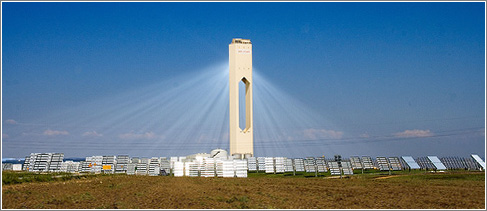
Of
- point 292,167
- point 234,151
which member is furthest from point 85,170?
point 292,167

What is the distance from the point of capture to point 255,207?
47.0ft

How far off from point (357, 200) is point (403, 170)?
100 feet

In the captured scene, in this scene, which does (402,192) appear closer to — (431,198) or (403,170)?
(431,198)

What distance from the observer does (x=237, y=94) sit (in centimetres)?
5150

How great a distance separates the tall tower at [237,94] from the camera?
51375mm

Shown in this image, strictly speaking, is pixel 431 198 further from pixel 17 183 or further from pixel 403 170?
pixel 403 170

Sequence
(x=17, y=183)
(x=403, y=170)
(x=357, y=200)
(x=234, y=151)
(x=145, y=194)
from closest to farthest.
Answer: (x=357, y=200) < (x=145, y=194) < (x=17, y=183) < (x=403, y=170) < (x=234, y=151)

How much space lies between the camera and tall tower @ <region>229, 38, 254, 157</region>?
51.4 meters

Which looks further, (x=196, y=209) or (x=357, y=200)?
(x=357, y=200)

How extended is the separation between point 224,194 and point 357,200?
5.52m

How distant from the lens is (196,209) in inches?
532

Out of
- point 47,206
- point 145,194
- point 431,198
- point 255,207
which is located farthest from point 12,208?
point 431,198

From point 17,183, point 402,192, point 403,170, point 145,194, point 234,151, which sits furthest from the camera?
point 234,151

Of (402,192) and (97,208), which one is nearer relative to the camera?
(97,208)
